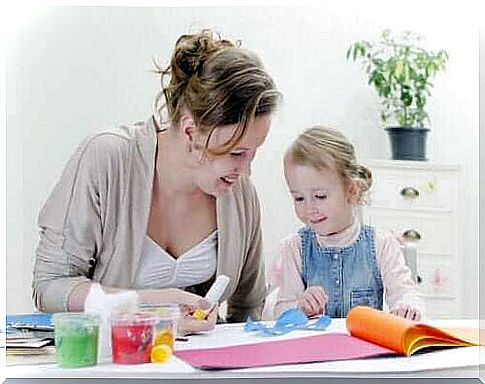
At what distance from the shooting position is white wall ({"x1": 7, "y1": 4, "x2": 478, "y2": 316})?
169cm

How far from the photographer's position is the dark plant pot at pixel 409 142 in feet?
5.60

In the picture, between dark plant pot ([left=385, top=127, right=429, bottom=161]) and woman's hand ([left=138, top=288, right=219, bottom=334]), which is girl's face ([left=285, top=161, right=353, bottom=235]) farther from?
woman's hand ([left=138, top=288, right=219, bottom=334])

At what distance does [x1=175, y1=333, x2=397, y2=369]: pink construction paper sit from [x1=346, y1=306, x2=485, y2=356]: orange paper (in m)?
0.02

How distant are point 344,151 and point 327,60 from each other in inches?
6.6

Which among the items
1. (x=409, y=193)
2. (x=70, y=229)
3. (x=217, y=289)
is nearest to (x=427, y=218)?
(x=409, y=193)

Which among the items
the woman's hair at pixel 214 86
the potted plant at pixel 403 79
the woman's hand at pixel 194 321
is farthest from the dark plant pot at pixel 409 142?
the woman's hand at pixel 194 321

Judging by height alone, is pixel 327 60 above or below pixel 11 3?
below

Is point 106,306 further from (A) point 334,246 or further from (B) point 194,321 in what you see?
(A) point 334,246

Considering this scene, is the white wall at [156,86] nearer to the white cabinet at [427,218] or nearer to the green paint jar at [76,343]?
the white cabinet at [427,218]

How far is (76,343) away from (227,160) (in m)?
0.42

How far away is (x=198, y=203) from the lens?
1715mm

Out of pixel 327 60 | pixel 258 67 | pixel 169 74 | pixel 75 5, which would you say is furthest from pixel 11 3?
pixel 327 60

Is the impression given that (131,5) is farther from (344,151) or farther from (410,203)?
(410,203)

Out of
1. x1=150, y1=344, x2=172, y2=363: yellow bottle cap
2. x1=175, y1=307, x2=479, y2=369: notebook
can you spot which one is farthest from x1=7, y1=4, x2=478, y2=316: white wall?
x1=150, y1=344, x2=172, y2=363: yellow bottle cap
